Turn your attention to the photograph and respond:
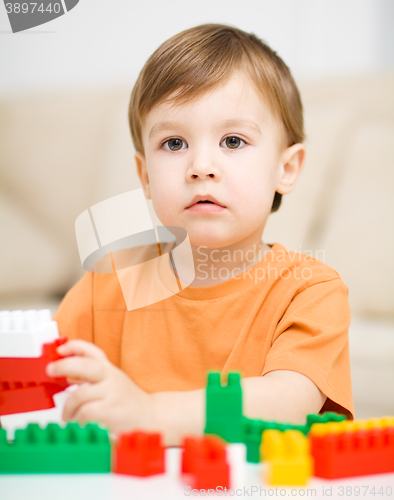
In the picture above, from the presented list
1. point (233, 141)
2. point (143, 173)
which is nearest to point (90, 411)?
point (233, 141)

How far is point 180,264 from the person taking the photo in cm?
73

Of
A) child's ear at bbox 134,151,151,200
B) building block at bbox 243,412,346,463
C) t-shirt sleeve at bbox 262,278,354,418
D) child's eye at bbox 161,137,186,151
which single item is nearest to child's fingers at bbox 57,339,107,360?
building block at bbox 243,412,346,463

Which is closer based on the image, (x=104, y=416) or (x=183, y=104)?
(x=104, y=416)

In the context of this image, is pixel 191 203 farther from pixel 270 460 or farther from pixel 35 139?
pixel 35 139

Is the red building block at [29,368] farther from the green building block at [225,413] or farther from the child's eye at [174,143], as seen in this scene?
the child's eye at [174,143]

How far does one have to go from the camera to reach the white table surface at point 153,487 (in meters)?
0.25

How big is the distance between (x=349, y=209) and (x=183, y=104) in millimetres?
497

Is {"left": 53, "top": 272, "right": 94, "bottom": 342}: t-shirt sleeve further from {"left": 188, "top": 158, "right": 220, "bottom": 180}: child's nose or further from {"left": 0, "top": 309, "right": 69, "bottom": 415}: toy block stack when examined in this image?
{"left": 0, "top": 309, "right": 69, "bottom": 415}: toy block stack

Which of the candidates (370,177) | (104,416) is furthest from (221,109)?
(370,177)

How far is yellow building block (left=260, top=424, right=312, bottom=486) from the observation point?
0.25m

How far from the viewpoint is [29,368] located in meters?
0.31

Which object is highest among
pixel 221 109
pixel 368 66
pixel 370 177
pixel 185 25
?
pixel 368 66

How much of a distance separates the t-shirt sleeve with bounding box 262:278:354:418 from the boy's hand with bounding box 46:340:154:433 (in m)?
0.20

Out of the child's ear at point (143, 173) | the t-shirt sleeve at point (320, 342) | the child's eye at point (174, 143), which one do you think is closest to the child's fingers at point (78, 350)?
→ the t-shirt sleeve at point (320, 342)
